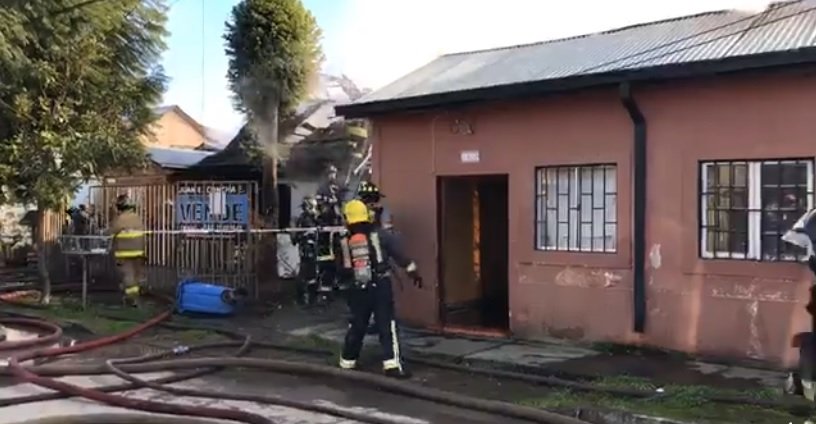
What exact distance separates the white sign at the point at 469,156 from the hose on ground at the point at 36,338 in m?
5.70

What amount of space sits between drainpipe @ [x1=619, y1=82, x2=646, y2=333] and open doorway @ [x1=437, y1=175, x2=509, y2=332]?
2.25 metres

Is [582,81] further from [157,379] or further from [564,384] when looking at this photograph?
[157,379]

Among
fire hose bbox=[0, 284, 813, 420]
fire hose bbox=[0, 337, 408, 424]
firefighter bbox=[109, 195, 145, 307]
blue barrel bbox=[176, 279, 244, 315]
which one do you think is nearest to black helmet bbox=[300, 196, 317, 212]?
blue barrel bbox=[176, 279, 244, 315]

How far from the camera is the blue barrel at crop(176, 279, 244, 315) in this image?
13125 mm

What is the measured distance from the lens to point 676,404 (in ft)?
24.3

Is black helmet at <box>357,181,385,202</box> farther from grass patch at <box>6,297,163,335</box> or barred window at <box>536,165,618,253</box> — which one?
grass patch at <box>6,297,163,335</box>

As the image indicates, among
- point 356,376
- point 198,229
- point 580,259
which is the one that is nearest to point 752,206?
point 580,259

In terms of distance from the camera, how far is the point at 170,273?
15422 millimetres

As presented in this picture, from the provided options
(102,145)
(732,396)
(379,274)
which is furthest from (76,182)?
(732,396)

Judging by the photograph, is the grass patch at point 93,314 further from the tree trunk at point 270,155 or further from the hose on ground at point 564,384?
the tree trunk at point 270,155

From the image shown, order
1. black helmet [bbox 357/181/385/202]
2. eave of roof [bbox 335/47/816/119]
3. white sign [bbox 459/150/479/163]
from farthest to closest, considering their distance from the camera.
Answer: white sign [bbox 459/150/479/163] < black helmet [bbox 357/181/385/202] < eave of roof [bbox 335/47/816/119]

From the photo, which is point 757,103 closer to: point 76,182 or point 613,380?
point 613,380

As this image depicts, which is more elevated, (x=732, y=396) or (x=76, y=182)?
(x=76, y=182)

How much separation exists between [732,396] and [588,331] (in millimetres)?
2947
